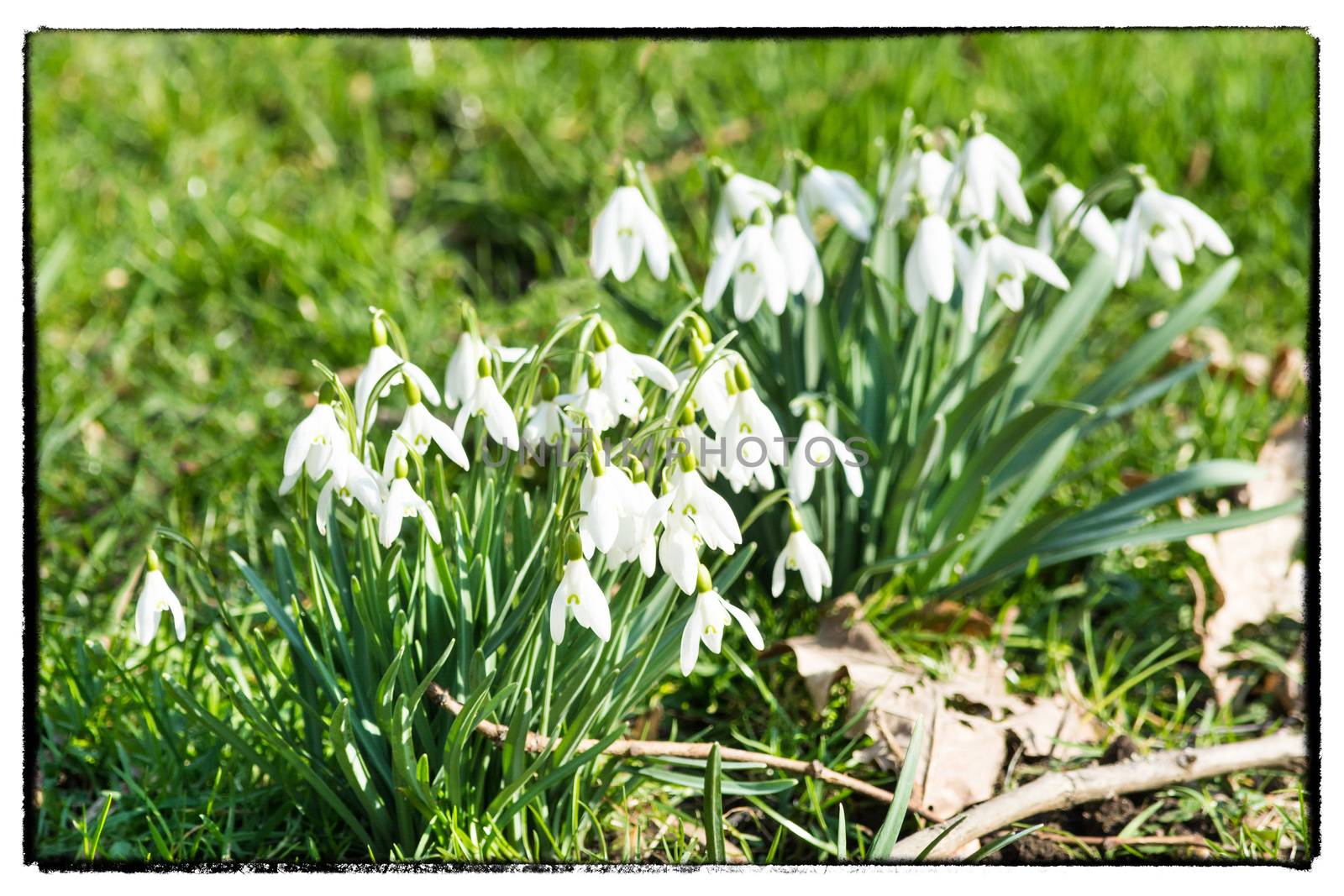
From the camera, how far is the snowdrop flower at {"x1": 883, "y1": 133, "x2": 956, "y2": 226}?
209 centimetres

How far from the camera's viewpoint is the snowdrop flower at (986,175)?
204 centimetres

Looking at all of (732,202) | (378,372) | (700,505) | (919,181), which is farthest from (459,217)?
(700,505)

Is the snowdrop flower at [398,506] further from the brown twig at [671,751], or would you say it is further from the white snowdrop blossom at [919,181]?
the white snowdrop blossom at [919,181]

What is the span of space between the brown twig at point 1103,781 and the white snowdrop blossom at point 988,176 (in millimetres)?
844

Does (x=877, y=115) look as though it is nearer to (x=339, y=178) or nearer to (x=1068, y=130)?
(x=1068, y=130)

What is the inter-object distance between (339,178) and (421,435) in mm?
2080

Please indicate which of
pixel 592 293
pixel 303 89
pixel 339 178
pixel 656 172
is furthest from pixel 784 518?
pixel 303 89

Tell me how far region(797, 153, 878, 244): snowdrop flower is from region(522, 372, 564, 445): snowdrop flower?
2.05ft

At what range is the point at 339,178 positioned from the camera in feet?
11.6

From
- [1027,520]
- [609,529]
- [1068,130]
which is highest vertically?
[1068,130]

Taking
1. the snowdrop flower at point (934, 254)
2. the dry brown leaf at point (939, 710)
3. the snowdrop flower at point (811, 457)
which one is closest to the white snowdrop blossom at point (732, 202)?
the snowdrop flower at point (934, 254)

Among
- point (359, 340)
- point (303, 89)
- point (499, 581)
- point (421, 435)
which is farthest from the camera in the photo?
point (303, 89)

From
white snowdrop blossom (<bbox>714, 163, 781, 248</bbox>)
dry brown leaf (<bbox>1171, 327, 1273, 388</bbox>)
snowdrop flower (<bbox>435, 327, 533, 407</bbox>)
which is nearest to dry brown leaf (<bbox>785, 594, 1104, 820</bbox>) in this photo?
white snowdrop blossom (<bbox>714, 163, 781, 248</bbox>)

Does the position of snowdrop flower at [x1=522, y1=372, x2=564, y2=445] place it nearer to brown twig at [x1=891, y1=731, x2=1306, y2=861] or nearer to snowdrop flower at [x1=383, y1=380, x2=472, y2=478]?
snowdrop flower at [x1=383, y1=380, x2=472, y2=478]
